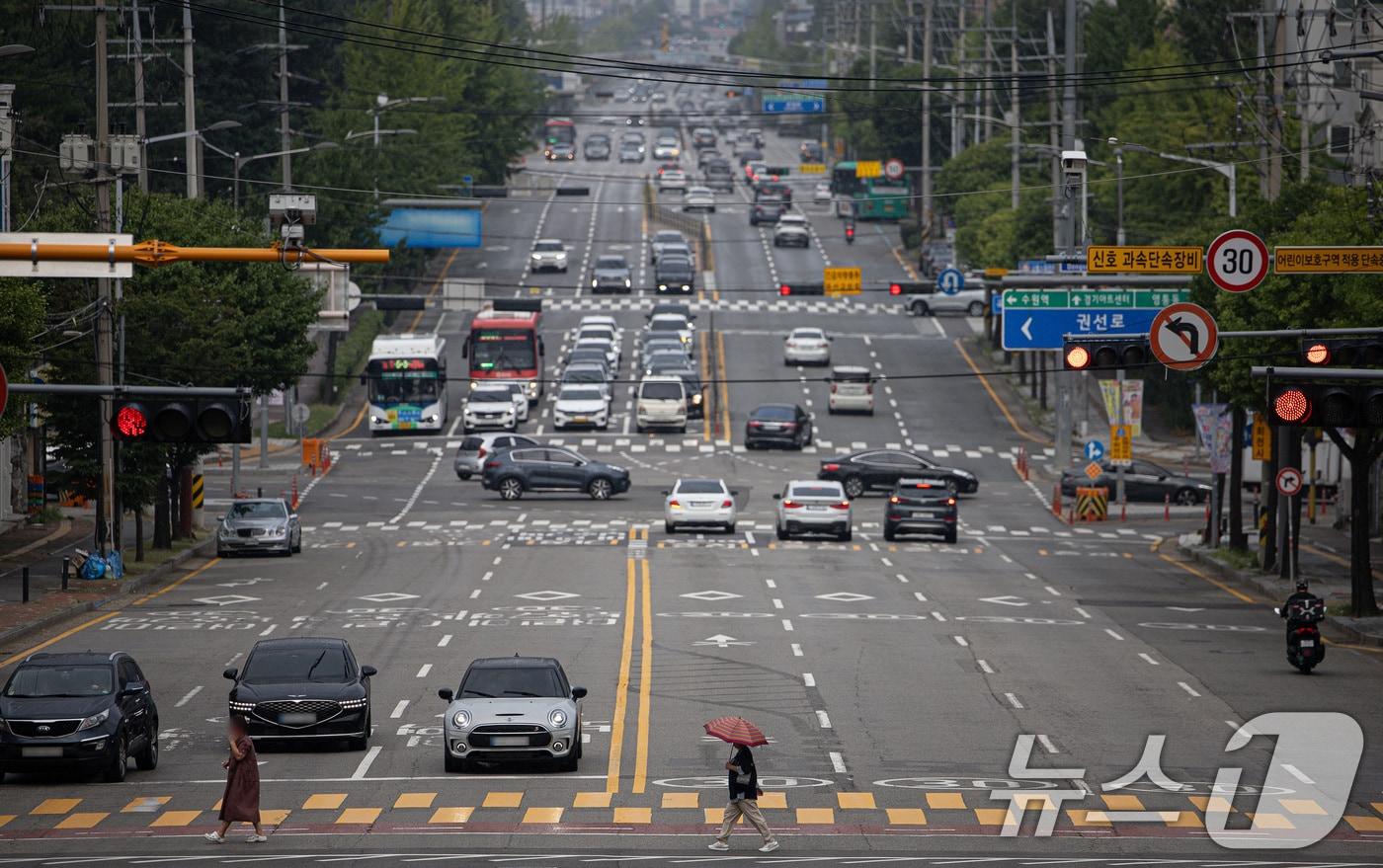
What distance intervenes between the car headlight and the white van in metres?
55.2

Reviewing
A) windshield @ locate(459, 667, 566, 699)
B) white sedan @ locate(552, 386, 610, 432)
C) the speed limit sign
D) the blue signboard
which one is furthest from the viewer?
white sedan @ locate(552, 386, 610, 432)

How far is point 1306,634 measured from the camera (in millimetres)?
34812

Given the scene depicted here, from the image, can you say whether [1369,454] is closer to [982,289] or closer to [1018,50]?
[982,289]

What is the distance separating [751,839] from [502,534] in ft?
117

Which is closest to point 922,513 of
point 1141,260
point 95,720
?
point 1141,260

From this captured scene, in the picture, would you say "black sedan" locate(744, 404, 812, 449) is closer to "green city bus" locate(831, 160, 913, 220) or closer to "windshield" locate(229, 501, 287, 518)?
"windshield" locate(229, 501, 287, 518)

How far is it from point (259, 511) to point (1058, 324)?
2123 centimetres

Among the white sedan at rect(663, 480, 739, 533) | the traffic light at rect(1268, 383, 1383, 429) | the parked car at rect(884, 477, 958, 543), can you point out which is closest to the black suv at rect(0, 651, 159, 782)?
the traffic light at rect(1268, 383, 1383, 429)

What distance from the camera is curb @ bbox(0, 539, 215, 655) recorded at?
3916 centimetres

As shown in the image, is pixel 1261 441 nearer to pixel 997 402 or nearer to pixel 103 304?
pixel 103 304

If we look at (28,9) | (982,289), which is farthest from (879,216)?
(28,9)

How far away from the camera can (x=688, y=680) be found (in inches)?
1319

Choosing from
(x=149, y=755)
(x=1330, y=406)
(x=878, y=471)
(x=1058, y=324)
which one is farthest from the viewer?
(x=878, y=471)

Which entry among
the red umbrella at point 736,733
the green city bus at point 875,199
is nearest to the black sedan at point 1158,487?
the red umbrella at point 736,733
